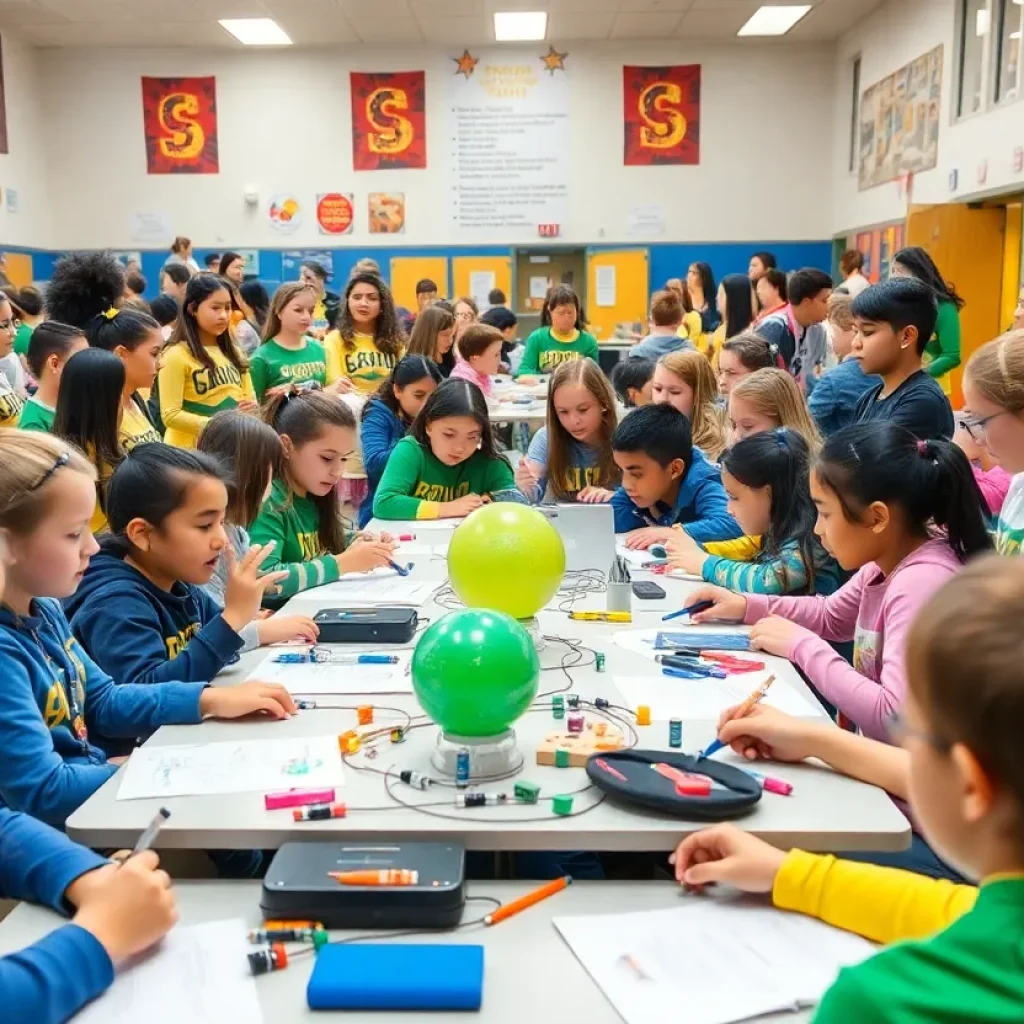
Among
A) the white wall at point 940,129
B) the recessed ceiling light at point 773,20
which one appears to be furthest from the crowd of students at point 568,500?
the recessed ceiling light at point 773,20

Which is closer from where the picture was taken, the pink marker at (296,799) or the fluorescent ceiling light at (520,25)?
the pink marker at (296,799)

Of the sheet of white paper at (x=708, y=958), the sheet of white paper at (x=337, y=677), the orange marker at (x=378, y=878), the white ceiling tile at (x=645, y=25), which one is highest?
the white ceiling tile at (x=645, y=25)

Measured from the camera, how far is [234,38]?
10234 millimetres

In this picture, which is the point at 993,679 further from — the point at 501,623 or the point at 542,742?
the point at 542,742

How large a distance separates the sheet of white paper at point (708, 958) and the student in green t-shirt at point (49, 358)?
311 cm

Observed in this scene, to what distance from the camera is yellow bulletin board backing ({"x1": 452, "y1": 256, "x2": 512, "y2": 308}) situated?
11062 millimetres

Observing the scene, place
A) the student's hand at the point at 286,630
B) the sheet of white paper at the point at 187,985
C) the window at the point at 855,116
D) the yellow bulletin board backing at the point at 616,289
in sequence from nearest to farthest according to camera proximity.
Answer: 1. the sheet of white paper at the point at 187,985
2. the student's hand at the point at 286,630
3. the window at the point at 855,116
4. the yellow bulletin board backing at the point at 616,289

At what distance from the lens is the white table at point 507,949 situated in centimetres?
106

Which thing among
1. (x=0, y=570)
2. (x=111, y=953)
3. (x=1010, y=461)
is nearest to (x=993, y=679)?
(x=111, y=953)

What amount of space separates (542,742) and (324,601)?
3.57 feet

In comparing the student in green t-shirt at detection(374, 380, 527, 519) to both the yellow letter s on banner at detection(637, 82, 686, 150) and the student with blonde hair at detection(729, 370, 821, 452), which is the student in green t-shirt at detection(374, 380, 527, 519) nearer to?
the student with blonde hair at detection(729, 370, 821, 452)

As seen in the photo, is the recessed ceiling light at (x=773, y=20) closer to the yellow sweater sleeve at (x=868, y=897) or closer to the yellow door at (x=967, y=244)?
the yellow door at (x=967, y=244)

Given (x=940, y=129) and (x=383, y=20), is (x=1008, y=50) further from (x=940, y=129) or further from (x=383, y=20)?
(x=383, y=20)

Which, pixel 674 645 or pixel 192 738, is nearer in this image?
pixel 192 738
